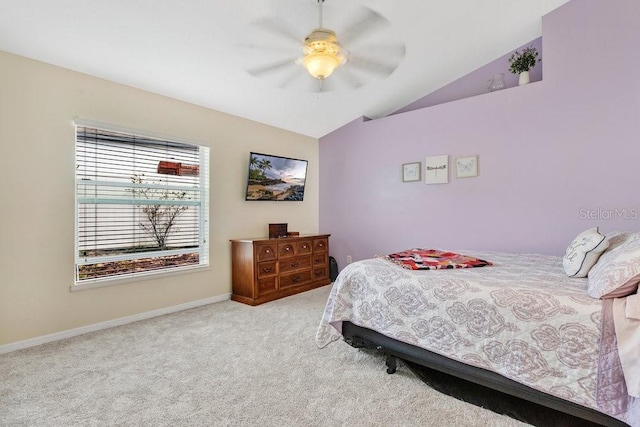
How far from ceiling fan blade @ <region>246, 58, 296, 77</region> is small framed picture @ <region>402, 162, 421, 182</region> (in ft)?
8.25

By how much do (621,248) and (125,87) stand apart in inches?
164

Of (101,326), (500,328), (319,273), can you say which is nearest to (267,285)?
(319,273)

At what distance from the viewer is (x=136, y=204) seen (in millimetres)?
3314

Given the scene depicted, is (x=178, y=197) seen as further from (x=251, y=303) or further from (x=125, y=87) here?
(x=251, y=303)

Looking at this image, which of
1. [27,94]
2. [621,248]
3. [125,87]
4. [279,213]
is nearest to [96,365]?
[27,94]

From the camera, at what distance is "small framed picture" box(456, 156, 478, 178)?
379cm

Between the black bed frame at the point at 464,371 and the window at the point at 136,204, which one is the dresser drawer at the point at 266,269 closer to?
the window at the point at 136,204

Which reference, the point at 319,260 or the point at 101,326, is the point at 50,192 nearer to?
the point at 101,326

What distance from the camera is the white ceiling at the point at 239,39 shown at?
7.37ft

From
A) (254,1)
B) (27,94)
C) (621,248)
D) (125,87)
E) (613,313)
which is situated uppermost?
(254,1)

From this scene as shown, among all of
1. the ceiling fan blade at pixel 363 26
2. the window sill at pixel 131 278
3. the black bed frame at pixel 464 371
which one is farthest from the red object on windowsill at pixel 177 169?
the black bed frame at pixel 464 371

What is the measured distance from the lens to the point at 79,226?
9.61 ft

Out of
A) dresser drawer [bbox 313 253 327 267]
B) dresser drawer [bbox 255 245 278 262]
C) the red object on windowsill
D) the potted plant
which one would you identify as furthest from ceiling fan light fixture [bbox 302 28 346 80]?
dresser drawer [bbox 313 253 327 267]

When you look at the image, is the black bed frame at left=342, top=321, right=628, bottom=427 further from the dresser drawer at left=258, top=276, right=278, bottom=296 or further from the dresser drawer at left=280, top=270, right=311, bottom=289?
the dresser drawer at left=280, top=270, right=311, bottom=289
